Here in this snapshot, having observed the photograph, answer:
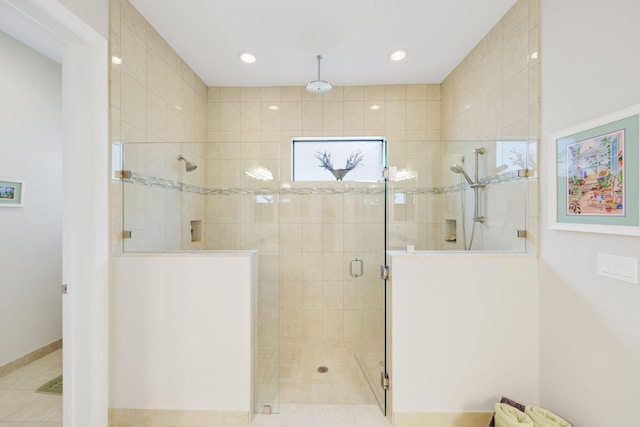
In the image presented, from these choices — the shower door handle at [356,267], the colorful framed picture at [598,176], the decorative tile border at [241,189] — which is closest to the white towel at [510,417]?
the colorful framed picture at [598,176]

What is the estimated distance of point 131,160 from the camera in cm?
187

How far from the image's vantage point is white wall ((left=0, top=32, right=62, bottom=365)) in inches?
90.5

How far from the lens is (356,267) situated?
2521mm

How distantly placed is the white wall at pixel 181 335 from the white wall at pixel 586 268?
5.80 feet

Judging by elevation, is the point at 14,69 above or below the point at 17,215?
above

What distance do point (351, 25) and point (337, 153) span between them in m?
1.32

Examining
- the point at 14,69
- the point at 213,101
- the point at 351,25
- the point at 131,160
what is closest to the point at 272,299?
the point at 131,160

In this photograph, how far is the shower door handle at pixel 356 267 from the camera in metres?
2.43

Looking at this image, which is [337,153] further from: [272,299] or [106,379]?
[106,379]

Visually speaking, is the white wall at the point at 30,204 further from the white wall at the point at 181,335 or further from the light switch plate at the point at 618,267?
the light switch plate at the point at 618,267

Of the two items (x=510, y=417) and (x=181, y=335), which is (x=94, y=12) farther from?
(x=510, y=417)

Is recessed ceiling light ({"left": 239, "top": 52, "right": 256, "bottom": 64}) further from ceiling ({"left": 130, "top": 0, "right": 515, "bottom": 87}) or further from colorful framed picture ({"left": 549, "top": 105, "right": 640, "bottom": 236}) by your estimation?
colorful framed picture ({"left": 549, "top": 105, "right": 640, "bottom": 236})

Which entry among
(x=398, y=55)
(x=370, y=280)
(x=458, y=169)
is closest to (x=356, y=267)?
(x=370, y=280)

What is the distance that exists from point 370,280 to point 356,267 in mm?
342
